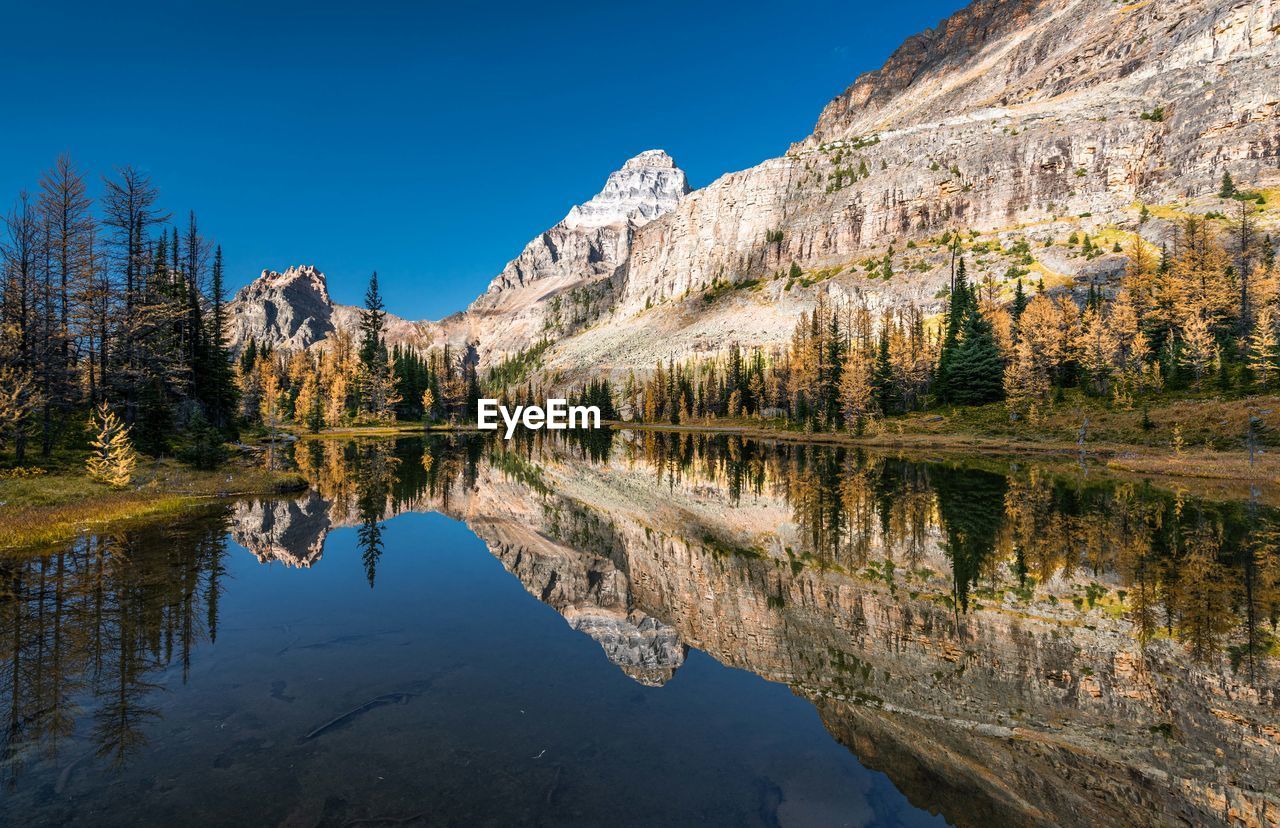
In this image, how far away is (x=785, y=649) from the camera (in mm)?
12953

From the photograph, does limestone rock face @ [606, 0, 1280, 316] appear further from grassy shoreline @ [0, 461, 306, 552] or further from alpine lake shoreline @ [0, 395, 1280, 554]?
grassy shoreline @ [0, 461, 306, 552]

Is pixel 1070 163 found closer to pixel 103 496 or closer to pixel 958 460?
pixel 958 460

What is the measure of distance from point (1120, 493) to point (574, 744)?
37.0 meters

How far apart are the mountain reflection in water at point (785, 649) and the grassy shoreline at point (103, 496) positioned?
1643mm

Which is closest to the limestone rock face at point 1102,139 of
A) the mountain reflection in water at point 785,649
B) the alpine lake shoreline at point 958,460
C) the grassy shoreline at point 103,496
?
the alpine lake shoreline at point 958,460

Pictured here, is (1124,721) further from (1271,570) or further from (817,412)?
Answer: (817,412)

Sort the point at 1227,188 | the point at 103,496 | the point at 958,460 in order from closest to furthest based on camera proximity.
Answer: the point at 103,496
the point at 958,460
the point at 1227,188

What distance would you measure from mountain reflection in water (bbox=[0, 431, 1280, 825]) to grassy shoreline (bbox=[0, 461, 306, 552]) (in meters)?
1.64

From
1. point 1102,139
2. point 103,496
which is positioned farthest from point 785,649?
point 1102,139

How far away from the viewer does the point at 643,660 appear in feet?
40.9

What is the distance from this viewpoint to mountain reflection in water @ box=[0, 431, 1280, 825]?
25.8 ft

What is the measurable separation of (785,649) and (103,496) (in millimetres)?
28272

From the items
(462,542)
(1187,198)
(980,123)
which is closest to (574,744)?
(462,542)

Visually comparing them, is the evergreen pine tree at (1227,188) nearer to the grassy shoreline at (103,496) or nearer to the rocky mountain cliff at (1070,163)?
the rocky mountain cliff at (1070,163)
